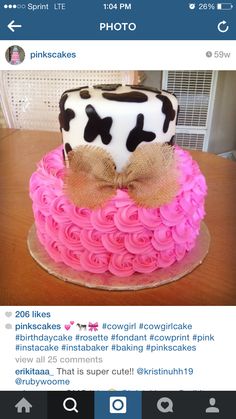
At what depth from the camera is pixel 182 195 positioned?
536 millimetres

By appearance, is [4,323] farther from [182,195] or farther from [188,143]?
[188,143]

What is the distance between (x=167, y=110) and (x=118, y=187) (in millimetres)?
120

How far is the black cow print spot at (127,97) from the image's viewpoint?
19.5 inches

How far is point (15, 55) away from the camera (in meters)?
0.47

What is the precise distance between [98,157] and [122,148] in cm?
3

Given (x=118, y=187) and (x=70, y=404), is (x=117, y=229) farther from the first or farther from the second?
(x=70, y=404)

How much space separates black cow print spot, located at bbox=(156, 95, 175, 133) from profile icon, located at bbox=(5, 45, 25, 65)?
0.18m

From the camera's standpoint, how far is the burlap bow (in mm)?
500

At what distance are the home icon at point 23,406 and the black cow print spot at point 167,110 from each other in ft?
1.24

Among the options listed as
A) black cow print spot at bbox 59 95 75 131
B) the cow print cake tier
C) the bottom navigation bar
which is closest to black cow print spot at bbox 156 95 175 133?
the cow print cake tier

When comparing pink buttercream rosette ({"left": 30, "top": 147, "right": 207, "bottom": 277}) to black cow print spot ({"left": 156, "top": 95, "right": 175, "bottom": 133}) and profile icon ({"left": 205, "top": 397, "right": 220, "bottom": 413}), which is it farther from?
profile icon ({"left": 205, "top": 397, "right": 220, "bottom": 413})

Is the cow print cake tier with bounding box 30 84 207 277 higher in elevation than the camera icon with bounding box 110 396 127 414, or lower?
higher

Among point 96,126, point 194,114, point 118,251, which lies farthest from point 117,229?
point 194,114
